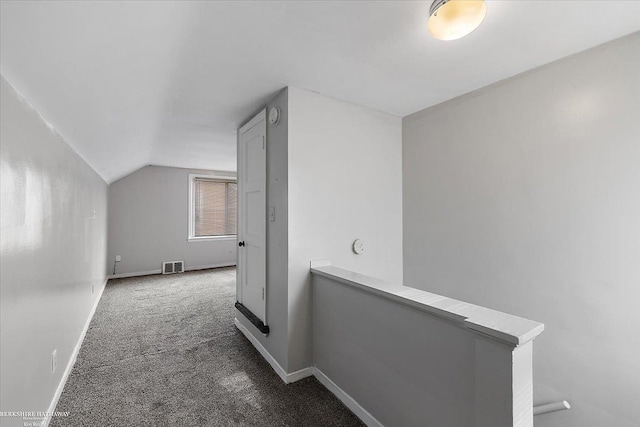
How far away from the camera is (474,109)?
211 cm

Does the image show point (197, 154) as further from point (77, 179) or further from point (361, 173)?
point (361, 173)

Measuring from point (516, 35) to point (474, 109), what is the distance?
2.35 feet

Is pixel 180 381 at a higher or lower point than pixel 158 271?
lower

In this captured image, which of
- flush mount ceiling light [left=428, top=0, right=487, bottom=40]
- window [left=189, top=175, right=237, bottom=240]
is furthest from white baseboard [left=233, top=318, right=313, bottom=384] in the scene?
window [left=189, top=175, right=237, bottom=240]

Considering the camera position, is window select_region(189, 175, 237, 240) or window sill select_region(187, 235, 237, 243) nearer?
window sill select_region(187, 235, 237, 243)

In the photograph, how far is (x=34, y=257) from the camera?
144cm

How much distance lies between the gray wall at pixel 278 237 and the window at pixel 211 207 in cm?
407

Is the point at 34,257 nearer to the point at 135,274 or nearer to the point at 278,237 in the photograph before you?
the point at 278,237

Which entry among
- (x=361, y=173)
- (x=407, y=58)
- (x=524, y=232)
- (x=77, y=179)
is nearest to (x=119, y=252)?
(x=77, y=179)

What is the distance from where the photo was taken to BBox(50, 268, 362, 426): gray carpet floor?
5.38ft

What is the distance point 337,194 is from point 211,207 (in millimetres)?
4497

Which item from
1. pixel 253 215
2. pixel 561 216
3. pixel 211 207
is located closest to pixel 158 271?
pixel 211 207

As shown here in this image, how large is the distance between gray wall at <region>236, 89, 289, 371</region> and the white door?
0.08 meters

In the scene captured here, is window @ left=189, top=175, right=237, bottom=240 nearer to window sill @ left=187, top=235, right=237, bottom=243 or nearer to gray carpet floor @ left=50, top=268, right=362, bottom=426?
window sill @ left=187, top=235, right=237, bottom=243
